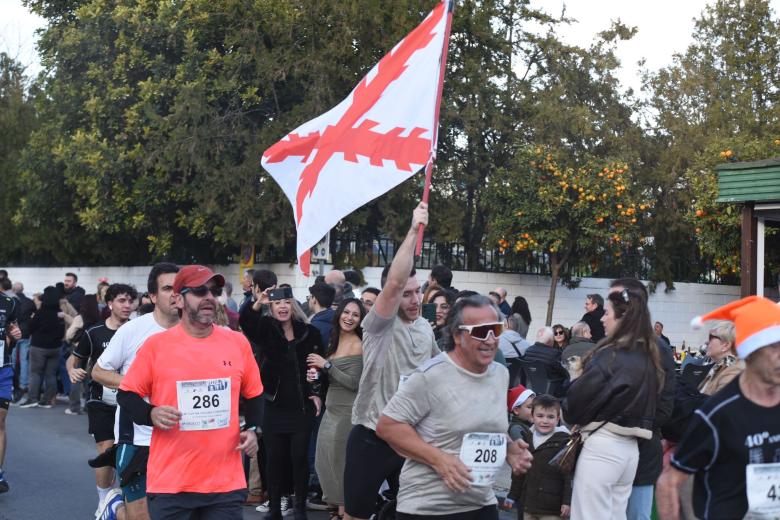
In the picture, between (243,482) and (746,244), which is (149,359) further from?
(746,244)

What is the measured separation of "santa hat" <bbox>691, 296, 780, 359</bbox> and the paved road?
18.8 feet

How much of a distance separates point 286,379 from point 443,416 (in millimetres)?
3902

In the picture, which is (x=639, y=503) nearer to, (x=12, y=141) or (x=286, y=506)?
(x=286, y=506)

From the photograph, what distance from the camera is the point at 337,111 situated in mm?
8211

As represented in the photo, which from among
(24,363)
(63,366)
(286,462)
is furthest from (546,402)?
(24,363)

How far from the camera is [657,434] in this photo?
6.31 meters

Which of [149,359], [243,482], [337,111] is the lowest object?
[243,482]

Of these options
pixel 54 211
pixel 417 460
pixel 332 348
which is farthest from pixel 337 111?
pixel 54 211

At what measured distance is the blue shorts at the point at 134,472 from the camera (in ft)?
20.6

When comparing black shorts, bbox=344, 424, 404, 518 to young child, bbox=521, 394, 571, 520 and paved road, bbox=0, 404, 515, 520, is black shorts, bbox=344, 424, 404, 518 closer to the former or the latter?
young child, bbox=521, 394, 571, 520

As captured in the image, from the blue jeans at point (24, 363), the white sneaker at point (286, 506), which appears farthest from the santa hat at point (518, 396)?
the blue jeans at point (24, 363)

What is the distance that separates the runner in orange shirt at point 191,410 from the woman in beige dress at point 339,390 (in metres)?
2.69

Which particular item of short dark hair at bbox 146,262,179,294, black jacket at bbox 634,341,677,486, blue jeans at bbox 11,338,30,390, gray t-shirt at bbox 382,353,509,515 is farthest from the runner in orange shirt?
blue jeans at bbox 11,338,30,390

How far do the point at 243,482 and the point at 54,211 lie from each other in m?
23.6
